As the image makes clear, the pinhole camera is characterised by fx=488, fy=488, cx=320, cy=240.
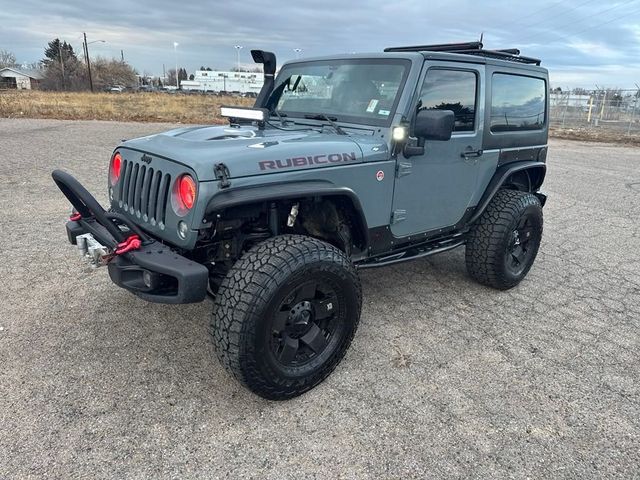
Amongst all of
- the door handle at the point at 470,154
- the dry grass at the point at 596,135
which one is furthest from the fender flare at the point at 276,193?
the dry grass at the point at 596,135

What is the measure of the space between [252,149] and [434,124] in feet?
3.86

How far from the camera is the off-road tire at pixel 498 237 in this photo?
412 centimetres

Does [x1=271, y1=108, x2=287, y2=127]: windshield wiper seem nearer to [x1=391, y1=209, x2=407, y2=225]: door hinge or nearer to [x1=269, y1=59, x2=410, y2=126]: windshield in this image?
[x1=269, y1=59, x2=410, y2=126]: windshield

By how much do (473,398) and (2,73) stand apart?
9376 centimetres

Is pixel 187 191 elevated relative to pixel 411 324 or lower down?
elevated

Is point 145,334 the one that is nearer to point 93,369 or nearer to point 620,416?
point 93,369

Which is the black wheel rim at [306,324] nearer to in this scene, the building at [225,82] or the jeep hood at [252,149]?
the jeep hood at [252,149]

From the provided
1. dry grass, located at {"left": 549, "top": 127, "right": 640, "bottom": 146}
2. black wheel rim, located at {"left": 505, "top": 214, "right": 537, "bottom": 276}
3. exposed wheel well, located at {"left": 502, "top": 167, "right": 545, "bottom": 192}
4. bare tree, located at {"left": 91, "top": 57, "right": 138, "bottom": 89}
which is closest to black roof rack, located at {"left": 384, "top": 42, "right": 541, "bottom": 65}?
exposed wheel well, located at {"left": 502, "top": 167, "right": 545, "bottom": 192}

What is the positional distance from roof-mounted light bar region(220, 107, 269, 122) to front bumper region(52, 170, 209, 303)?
113 centimetres

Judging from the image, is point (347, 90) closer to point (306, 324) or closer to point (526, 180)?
point (306, 324)

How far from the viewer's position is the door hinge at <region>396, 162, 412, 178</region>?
3311 millimetres

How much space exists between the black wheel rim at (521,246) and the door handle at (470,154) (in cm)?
80

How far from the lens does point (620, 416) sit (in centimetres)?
274

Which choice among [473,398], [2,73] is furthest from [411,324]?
[2,73]
